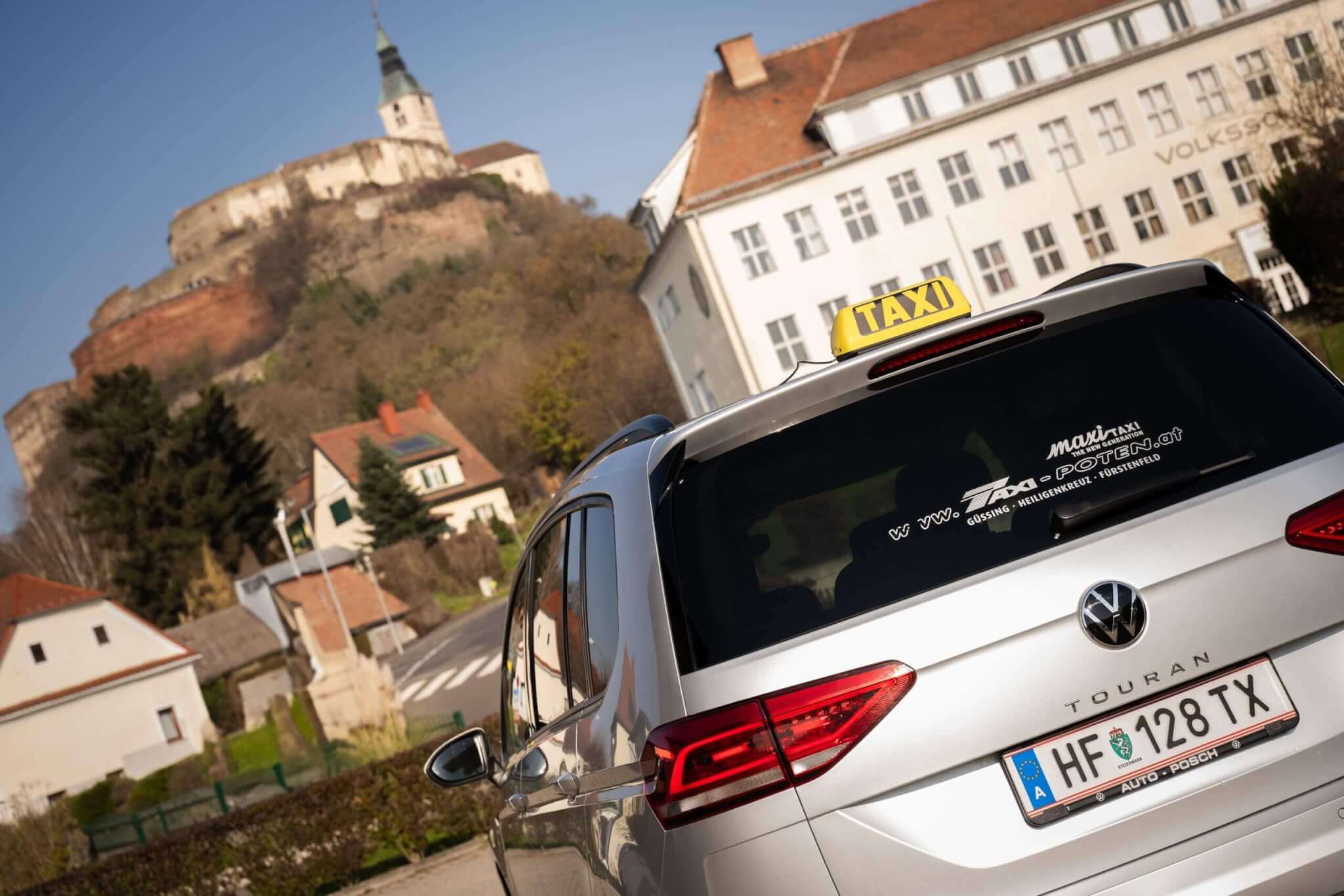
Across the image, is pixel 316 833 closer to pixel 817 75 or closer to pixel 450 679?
pixel 450 679

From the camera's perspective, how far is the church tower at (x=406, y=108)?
16962cm

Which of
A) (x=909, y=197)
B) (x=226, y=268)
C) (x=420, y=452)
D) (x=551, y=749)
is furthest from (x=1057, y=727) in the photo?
(x=226, y=268)

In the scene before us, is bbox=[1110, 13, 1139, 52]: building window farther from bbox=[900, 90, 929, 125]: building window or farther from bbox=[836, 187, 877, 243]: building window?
bbox=[836, 187, 877, 243]: building window

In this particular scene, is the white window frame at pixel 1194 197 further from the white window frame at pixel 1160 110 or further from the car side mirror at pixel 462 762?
the car side mirror at pixel 462 762

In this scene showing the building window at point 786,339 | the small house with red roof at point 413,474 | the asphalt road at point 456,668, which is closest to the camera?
the asphalt road at point 456,668

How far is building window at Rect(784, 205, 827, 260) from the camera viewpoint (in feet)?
153

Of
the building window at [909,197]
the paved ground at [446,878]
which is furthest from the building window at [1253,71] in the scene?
the paved ground at [446,878]

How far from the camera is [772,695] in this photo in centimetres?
260

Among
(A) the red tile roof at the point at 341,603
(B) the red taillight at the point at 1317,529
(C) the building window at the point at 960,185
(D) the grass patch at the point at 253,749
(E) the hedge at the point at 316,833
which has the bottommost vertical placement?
(D) the grass patch at the point at 253,749

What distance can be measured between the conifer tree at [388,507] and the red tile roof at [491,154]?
104 metres

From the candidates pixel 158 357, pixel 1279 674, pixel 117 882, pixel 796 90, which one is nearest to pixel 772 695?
pixel 1279 674

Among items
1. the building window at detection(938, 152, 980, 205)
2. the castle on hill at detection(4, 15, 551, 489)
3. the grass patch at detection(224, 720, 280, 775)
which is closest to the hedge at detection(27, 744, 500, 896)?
the grass patch at detection(224, 720, 280, 775)

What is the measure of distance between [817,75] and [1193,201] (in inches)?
562

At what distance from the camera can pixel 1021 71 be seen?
4803cm
